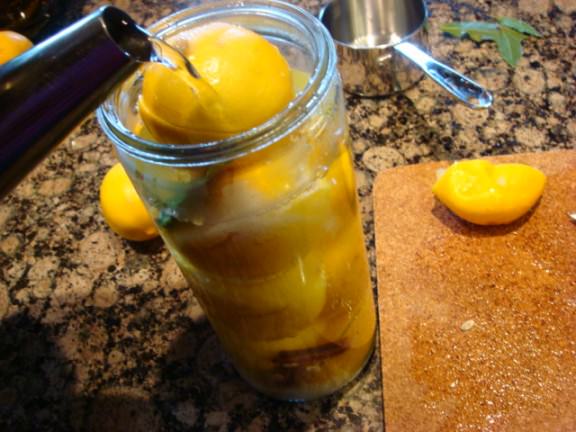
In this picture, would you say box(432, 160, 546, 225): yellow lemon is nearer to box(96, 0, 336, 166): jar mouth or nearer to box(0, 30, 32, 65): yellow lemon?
box(96, 0, 336, 166): jar mouth

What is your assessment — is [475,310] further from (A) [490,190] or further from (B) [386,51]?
(B) [386,51]

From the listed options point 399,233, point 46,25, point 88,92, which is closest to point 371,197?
point 399,233

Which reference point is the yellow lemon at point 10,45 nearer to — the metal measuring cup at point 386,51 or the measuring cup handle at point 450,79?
the metal measuring cup at point 386,51

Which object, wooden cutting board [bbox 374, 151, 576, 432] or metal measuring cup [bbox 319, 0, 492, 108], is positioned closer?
wooden cutting board [bbox 374, 151, 576, 432]

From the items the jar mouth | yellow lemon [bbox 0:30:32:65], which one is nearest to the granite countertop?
yellow lemon [bbox 0:30:32:65]

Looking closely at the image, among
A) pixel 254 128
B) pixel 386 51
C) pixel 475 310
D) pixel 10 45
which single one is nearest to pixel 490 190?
pixel 475 310

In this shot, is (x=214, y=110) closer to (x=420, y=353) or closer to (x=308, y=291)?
(x=308, y=291)
